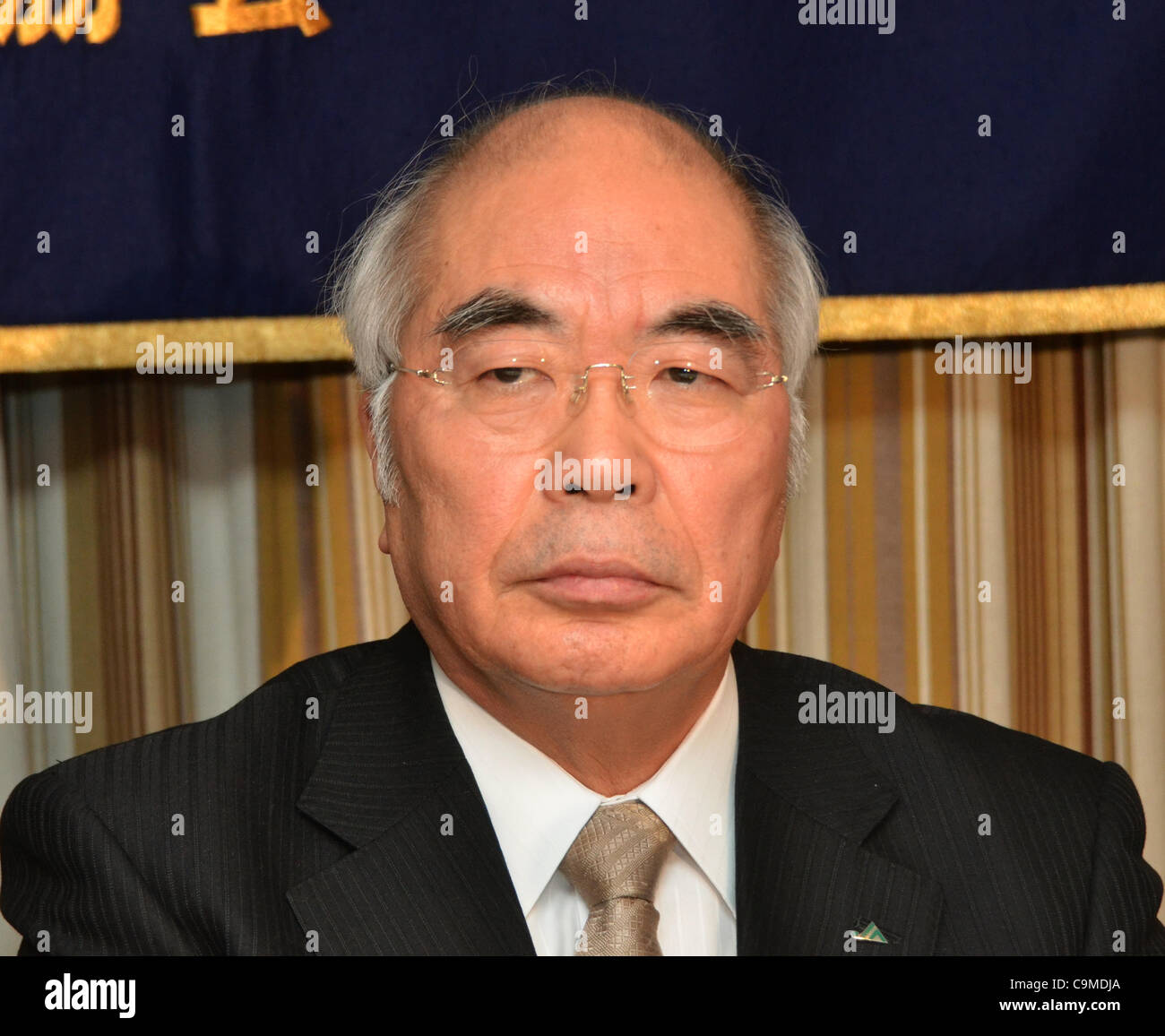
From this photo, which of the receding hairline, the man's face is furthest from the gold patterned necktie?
the receding hairline

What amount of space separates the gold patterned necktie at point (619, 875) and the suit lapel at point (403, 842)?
68 mm

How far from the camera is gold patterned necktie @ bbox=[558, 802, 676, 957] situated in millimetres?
1242

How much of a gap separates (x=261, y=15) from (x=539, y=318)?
2.65ft

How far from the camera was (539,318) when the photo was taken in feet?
4.09

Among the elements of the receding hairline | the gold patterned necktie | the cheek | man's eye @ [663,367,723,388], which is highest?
the receding hairline

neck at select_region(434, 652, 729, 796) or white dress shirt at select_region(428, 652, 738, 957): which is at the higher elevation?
neck at select_region(434, 652, 729, 796)

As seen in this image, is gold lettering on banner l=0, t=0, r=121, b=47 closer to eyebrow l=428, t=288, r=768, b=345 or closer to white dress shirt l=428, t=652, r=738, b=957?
eyebrow l=428, t=288, r=768, b=345

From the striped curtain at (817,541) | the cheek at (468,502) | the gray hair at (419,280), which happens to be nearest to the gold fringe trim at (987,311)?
the striped curtain at (817,541)

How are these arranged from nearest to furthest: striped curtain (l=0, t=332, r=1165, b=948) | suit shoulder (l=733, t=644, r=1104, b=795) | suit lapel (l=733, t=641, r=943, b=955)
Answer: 1. suit lapel (l=733, t=641, r=943, b=955)
2. suit shoulder (l=733, t=644, r=1104, b=795)
3. striped curtain (l=0, t=332, r=1165, b=948)

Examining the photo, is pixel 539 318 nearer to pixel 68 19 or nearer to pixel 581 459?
pixel 581 459

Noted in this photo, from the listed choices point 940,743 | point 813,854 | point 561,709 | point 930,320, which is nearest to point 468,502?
point 561,709

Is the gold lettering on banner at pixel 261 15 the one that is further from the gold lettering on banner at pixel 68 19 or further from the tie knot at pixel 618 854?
the tie knot at pixel 618 854

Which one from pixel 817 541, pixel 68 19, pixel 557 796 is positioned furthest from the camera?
pixel 817 541

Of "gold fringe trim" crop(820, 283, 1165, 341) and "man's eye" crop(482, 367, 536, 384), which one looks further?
"gold fringe trim" crop(820, 283, 1165, 341)
